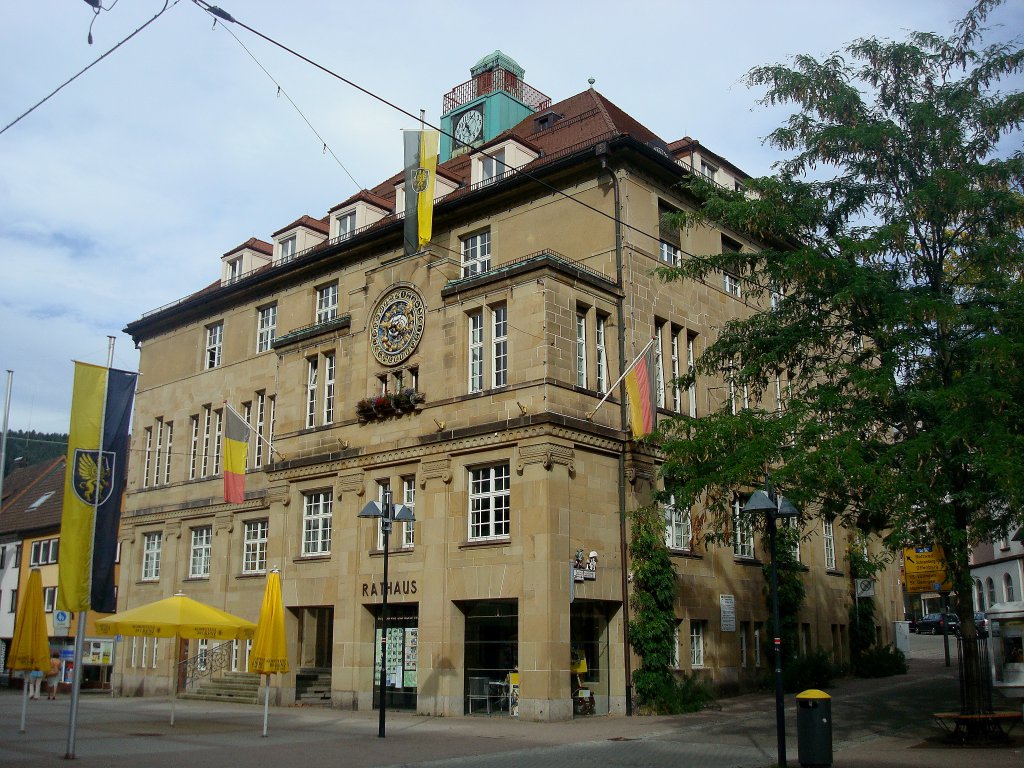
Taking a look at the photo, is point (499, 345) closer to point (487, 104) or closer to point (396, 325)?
point (396, 325)

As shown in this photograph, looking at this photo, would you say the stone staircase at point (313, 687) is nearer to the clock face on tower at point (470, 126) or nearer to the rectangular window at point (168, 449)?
the rectangular window at point (168, 449)

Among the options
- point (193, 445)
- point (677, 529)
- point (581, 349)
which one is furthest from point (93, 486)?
point (193, 445)

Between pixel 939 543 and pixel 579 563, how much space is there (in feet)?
30.0

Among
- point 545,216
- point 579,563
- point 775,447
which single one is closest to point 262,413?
point 545,216

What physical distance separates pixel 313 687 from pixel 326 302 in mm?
13447

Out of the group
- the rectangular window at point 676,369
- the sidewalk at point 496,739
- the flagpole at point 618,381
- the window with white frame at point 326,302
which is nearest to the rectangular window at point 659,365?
the rectangular window at point 676,369

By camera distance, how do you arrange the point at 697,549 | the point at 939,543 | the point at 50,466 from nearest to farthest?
the point at 939,543, the point at 697,549, the point at 50,466

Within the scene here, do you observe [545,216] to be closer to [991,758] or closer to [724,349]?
[724,349]

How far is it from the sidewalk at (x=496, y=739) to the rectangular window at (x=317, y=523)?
4.61 m

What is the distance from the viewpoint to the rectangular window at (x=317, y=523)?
97.9 ft

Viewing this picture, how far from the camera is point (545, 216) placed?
95.0 feet

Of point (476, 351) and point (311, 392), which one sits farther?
point (311, 392)

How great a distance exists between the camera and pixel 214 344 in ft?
136

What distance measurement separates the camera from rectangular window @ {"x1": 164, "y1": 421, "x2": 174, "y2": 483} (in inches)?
1601
